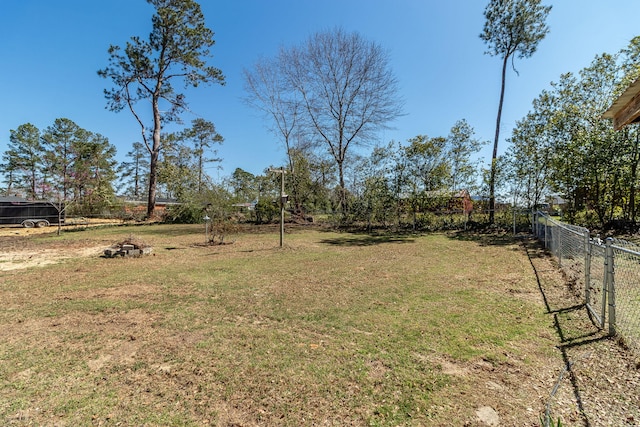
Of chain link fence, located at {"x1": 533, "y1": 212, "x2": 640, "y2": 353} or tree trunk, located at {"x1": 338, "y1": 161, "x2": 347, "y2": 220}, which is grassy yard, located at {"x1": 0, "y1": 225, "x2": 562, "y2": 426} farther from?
tree trunk, located at {"x1": 338, "y1": 161, "x2": 347, "y2": 220}

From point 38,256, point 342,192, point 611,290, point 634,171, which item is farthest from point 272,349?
point 342,192

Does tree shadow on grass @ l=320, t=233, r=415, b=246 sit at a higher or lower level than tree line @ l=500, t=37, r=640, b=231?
lower

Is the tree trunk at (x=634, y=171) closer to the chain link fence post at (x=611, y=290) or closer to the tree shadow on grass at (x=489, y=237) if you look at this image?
the tree shadow on grass at (x=489, y=237)

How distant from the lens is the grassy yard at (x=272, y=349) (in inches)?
77.1

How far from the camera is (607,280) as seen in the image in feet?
10.0

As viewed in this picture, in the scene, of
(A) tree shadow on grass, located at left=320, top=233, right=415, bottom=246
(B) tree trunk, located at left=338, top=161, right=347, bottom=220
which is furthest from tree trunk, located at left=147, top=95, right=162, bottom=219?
(A) tree shadow on grass, located at left=320, top=233, right=415, bottom=246

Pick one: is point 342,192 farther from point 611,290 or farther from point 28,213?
point 28,213

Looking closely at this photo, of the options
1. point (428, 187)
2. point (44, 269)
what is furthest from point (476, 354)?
point (428, 187)

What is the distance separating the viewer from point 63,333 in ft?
10.3

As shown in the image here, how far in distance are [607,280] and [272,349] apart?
369 cm

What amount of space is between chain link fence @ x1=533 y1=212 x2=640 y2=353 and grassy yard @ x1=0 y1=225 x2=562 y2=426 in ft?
1.98

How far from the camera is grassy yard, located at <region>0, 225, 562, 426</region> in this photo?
196 cm

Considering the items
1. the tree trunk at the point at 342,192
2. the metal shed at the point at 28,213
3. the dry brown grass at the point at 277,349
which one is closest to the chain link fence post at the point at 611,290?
the dry brown grass at the point at 277,349

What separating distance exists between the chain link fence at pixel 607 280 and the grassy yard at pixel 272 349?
1.98 ft
